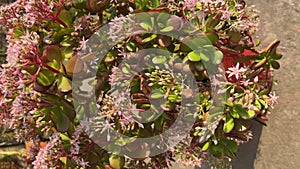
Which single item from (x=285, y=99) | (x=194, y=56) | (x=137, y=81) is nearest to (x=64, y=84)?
(x=137, y=81)

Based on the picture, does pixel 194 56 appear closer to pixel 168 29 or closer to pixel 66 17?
pixel 168 29

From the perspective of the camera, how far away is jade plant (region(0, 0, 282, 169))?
0.83 m

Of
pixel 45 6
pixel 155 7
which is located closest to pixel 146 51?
pixel 155 7

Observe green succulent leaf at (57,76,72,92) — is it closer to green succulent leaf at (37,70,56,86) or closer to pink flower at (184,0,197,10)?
green succulent leaf at (37,70,56,86)

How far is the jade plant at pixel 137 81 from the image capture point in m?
0.83

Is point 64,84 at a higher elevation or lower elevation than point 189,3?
lower

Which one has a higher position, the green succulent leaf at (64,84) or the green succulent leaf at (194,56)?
the green succulent leaf at (194,56)

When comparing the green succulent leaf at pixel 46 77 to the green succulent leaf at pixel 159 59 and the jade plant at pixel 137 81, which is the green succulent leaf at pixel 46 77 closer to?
the jade plant at pixel 137 81

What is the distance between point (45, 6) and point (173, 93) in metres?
0.31

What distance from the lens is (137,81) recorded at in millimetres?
869

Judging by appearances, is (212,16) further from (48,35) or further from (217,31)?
(48,35)

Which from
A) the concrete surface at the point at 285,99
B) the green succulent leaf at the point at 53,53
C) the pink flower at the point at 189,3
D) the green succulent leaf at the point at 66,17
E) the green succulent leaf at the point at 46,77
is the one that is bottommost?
the concrete surface at the point at 285,99

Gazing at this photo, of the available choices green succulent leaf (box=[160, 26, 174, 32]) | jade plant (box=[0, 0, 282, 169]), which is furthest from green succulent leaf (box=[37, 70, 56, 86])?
green succulent leaf (box=[160, 26, 174, 32])

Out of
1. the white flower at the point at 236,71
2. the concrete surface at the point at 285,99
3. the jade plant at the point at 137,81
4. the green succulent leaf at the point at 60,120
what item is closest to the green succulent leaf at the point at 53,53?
the jade plant at the point at 137,81
